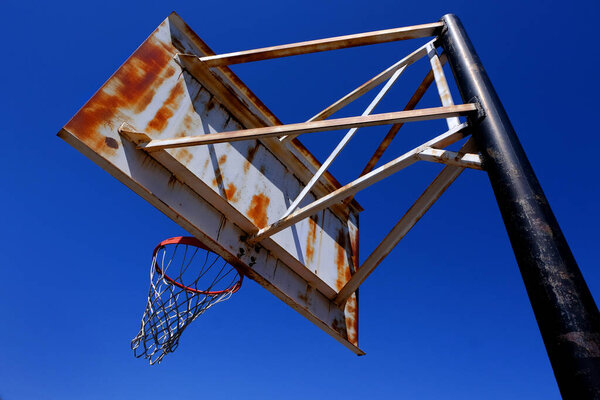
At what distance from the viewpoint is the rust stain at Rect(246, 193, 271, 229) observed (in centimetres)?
375

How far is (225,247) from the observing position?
11.3 ft

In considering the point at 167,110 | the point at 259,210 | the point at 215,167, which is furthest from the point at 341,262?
the point at 167,110

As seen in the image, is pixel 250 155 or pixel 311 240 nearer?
pixel 250 155

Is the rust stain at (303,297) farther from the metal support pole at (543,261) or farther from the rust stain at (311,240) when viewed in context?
the metal support pole at (543,261)

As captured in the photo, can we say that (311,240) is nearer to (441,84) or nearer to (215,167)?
(215,167)

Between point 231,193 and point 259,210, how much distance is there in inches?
15.5

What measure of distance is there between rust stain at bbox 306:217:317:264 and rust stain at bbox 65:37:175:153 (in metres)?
2.24

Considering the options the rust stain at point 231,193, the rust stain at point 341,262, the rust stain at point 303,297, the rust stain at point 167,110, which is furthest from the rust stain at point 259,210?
the rust stain at point 341,262

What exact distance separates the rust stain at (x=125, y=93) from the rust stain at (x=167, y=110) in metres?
0.13

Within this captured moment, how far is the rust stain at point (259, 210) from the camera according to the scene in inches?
148

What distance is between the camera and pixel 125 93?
3201 mm

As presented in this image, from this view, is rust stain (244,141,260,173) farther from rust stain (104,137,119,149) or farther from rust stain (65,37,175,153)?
rust stain (104,137,119,149)

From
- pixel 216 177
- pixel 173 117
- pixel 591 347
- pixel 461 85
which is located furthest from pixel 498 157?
pixel 173 117

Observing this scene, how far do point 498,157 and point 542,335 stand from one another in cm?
105
